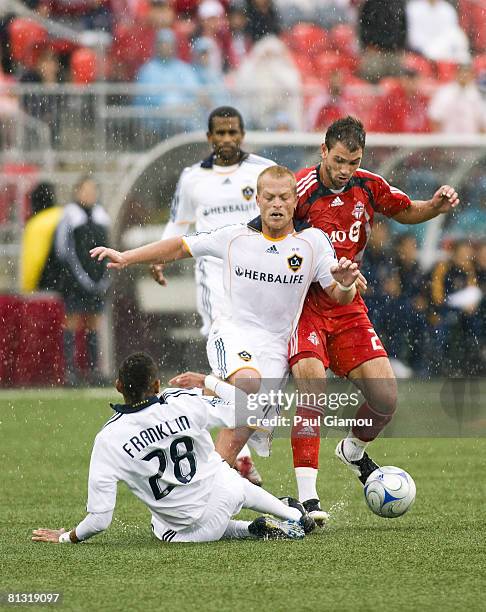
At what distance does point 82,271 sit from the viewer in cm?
1553

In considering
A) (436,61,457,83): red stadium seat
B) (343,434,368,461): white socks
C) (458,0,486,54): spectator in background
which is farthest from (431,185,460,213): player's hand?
(458,0,486,54): spectator in background

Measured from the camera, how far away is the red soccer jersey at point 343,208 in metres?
7.68

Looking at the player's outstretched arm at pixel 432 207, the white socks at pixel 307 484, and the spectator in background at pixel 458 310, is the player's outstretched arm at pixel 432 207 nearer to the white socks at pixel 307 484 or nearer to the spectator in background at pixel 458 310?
the white socks at pixel 307 484

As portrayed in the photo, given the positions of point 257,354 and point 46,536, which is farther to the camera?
point 257,354

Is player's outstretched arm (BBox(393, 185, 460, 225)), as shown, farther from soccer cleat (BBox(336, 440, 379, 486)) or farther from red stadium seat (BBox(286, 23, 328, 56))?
red stadium seat (BBox(286, 23, 328, 56))

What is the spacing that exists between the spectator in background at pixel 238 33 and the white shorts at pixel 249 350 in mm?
10795

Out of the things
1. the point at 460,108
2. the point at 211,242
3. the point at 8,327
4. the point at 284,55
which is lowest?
the point at 8,327

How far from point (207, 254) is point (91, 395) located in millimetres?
7092

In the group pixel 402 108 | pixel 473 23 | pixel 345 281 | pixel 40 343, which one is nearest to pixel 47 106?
pixel 40 343

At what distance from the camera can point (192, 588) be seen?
546 centimetres

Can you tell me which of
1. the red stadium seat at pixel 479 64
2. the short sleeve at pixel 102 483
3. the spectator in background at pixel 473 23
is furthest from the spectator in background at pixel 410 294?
the short sleeve at pixel 102 483

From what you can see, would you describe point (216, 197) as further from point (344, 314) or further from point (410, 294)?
point (410, 294)

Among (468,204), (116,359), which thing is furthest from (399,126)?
(116,359)

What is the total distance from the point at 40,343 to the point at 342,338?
26.8 feet
